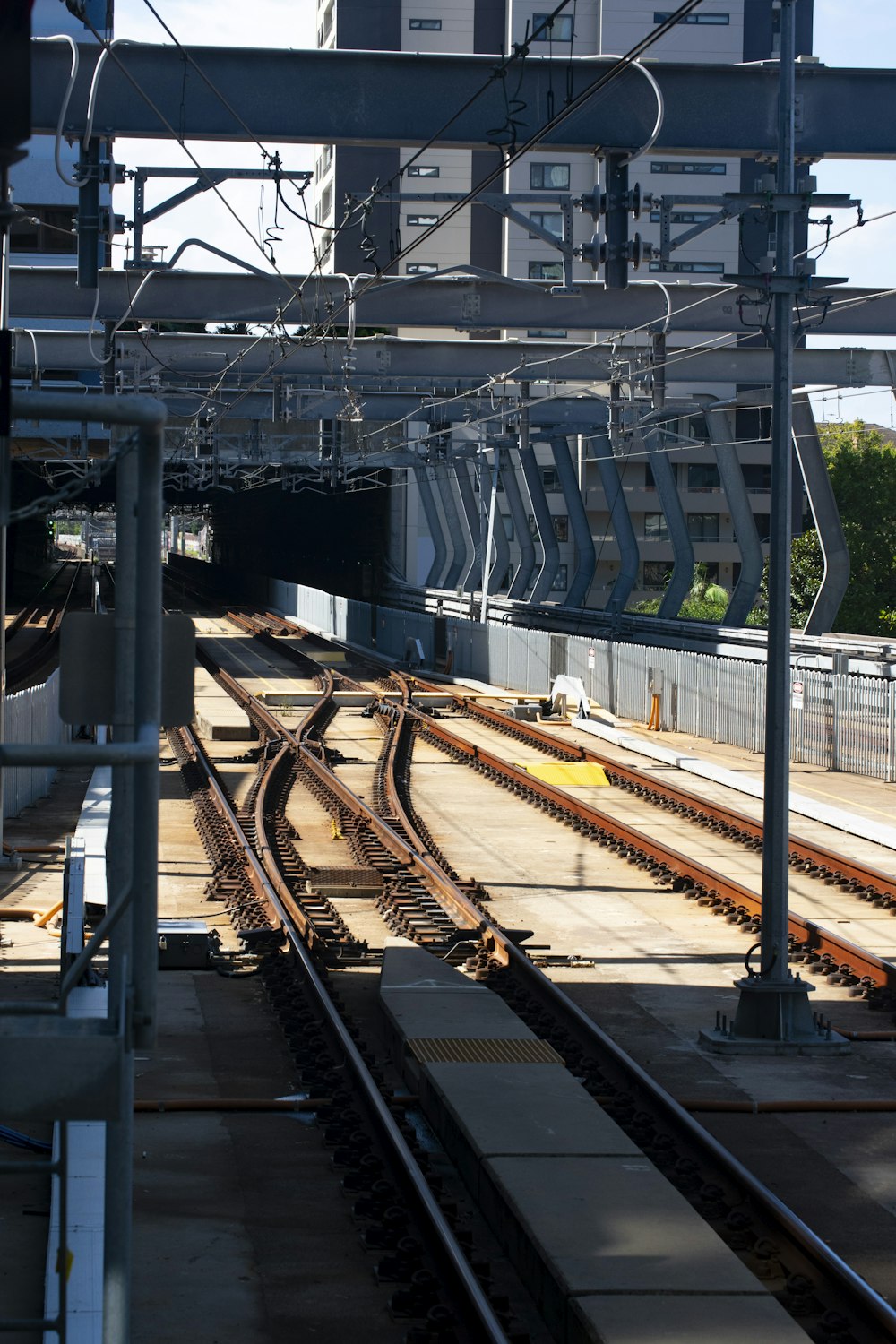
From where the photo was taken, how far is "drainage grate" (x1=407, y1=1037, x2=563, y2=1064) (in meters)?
9.48

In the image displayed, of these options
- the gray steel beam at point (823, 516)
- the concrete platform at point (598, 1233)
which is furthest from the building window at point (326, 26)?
the concrete platform at point (598, 1233)

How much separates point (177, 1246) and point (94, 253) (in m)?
10.2

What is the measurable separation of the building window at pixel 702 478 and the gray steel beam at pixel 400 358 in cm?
4933

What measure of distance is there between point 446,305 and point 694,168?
59315 mm

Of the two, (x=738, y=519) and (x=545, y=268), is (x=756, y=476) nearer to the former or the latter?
(x=545, y=268)

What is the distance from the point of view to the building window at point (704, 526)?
3145 inches

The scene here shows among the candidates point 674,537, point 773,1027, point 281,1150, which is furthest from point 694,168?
point 281,1150

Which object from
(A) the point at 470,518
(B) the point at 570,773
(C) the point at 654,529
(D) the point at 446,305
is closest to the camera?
(D) the point at 446,305

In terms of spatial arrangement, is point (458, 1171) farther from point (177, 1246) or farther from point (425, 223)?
point (425, 223)

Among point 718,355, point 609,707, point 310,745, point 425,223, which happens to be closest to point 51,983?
point 310,745

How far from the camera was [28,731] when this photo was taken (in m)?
19.3

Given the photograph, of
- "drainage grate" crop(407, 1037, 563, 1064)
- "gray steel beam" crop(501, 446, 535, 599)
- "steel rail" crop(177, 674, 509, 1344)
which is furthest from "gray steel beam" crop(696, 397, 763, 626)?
"drainage grate" crop(407, 1037, 563, 1064)

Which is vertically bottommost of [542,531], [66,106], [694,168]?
[542,531]

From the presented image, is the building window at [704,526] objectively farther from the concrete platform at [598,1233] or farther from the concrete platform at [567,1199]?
the concrete platform at [598,1233]
